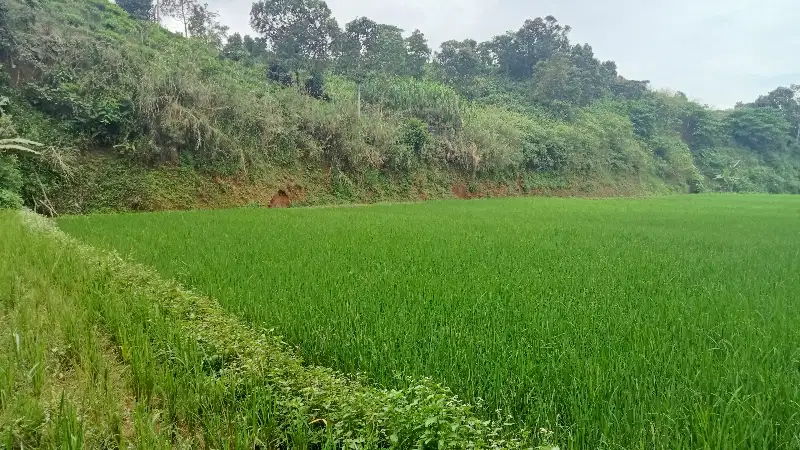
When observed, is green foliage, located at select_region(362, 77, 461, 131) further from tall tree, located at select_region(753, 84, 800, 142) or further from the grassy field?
tall tree, located at select_region(753, 84, 800, 142)

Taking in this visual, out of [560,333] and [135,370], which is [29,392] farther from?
[560,333]

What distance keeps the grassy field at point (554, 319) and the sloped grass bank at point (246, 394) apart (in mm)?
245

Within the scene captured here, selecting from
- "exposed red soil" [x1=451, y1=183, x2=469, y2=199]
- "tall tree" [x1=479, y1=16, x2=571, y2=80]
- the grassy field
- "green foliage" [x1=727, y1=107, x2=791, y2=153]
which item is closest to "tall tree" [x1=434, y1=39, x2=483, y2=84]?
"tall tree" [x1=479, y1=16, x2=571, y2=80]

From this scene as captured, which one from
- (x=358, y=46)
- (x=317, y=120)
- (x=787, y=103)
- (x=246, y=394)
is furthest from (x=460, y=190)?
(x=787, y=103)

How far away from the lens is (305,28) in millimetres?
26750

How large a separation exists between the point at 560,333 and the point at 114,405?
2442 mm

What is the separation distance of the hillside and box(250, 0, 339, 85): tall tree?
11cm

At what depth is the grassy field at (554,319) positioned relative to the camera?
196 centimetres

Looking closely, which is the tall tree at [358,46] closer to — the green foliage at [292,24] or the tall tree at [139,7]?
the green foliage at [292,24]

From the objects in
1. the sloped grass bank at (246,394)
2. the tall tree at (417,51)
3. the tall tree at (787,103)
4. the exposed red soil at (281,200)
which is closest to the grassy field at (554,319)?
the sloped grass bank at (246,394)

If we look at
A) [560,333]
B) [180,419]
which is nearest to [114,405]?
[180,419]

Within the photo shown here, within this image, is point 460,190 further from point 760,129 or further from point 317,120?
point 760,129

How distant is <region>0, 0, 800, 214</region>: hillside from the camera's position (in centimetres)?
1333

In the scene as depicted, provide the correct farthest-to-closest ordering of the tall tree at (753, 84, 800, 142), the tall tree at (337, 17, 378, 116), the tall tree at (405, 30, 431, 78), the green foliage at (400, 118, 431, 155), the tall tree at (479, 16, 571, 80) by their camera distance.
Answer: the tall tree at (753, 84, 800, 142), the tall tree at (479, 16, 571, 80), the tall tree at (405, 30, 431, 78), the tall tree at (337, 17, 378, 116), the green foliage at (400, 118, 431, 155)
